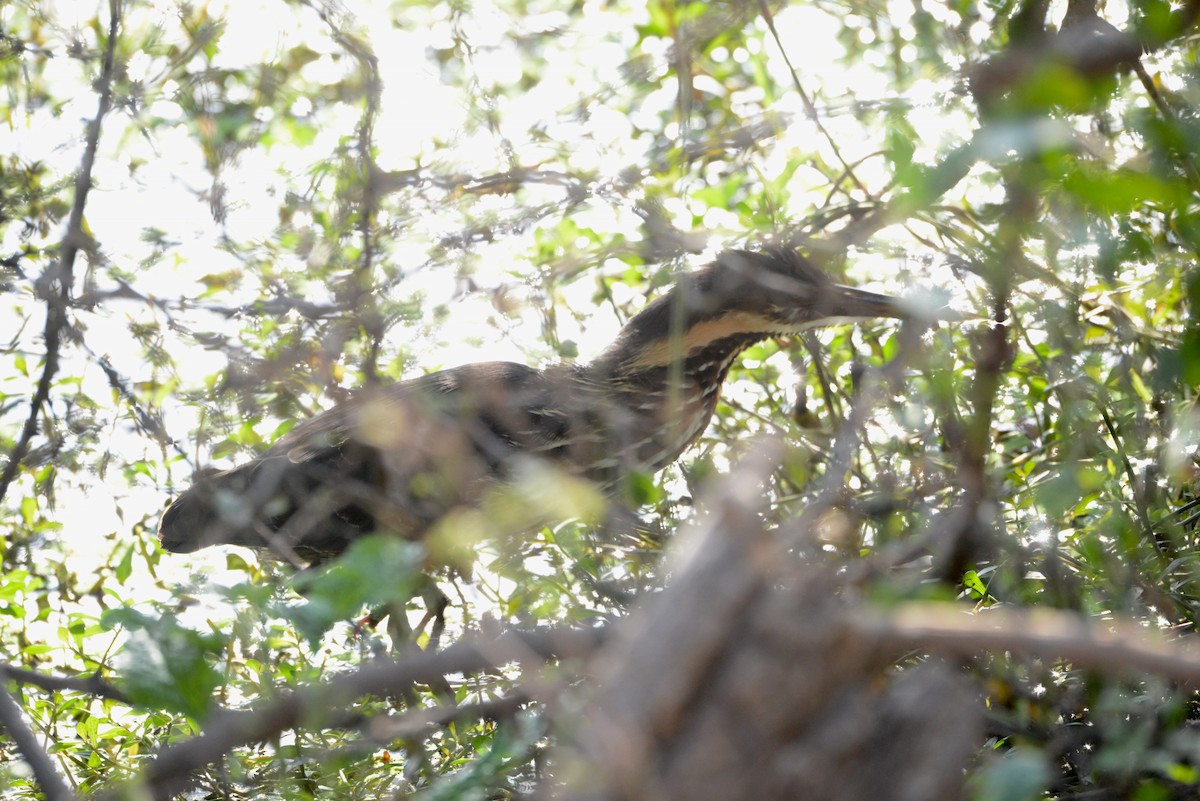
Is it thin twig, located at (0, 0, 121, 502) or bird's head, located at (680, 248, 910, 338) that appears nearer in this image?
thin twig, located at (0, 0, 121, 502)

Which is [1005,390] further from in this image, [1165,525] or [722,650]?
[722,650]

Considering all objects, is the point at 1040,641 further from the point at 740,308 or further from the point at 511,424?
the point at 740,308

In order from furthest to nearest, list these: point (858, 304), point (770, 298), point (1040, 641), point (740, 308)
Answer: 1. point (740, 308)
2. point (770, 298)
3. point (858, 304)
4. point (1040, 641)

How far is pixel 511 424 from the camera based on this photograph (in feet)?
13.4

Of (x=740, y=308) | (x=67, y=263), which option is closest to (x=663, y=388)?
(x=740, y=308)

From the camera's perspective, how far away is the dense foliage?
2414 mm

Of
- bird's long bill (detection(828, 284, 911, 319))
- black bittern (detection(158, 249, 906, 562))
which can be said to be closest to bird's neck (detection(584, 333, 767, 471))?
black bittern (detection(158, 249, 906, 562))

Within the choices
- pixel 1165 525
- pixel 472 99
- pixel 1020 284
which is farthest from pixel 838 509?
pixel 472 99

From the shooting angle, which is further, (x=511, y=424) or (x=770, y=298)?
(x=770, y=298)

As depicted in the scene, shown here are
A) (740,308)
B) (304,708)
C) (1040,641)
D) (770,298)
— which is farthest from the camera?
(740,308)

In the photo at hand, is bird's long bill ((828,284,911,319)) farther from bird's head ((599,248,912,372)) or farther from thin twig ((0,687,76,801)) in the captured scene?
thin twig ((0,687,76,801))

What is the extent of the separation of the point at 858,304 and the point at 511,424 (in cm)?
128

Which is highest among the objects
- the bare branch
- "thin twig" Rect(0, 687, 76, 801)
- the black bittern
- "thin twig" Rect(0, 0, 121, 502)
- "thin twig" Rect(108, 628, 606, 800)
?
"thin twig" Rect(0, 0, 121, 502)

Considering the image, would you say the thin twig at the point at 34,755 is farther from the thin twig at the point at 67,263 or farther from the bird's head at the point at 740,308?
the bird's head at the point at 740,308
